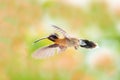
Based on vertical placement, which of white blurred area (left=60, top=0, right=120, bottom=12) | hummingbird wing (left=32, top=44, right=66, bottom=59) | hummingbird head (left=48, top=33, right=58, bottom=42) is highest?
white blurred area (left=60, top=0, right=120, bottom=12)

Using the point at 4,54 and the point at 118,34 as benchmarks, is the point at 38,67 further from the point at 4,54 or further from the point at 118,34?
the point at 118,34

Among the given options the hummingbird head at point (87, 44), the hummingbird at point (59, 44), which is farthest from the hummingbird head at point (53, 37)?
the hummingbird head at point (87, 44)

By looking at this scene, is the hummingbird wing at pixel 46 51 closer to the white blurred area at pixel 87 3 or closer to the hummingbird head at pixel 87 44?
the hummingbird head at pixel 87 44

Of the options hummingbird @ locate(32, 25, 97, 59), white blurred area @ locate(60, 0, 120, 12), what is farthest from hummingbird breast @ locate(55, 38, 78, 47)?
white blurred area @ locate(60, 0, 120, 12)

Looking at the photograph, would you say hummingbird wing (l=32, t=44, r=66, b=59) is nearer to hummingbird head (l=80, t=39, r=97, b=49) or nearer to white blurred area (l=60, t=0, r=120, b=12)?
hummingbird head (l=80, t=39, r=97, b=49)

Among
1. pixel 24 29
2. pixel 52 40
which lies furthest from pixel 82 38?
pixel 24 29
